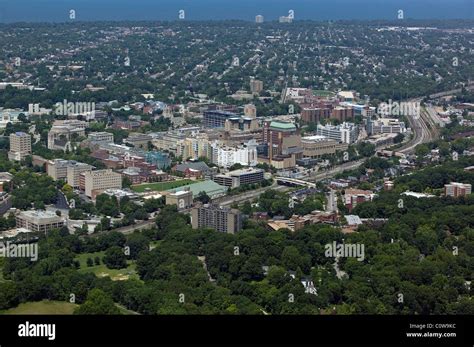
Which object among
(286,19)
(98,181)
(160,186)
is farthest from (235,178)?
(286,19)

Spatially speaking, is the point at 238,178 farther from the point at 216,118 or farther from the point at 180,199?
the point at 216,118

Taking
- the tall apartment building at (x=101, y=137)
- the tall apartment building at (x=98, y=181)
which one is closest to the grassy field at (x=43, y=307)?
the tall apartment building at (x=98, y=181)

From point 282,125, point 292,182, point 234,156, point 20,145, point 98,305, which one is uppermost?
point 98,305

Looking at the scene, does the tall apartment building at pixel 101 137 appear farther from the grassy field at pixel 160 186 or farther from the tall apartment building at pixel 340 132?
the tall apartment building at pixel 340 132

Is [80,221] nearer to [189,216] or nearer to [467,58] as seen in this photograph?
[189,216]

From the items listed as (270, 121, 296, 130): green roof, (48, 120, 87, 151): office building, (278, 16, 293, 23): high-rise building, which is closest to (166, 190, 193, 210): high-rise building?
(48, 120, 87, 151): office building

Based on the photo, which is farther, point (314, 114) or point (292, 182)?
point (314, 114)

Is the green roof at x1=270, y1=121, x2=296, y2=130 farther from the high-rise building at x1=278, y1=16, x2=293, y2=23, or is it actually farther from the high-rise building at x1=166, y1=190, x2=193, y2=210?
the high-rise building at x1=278, y1=16, x2=293, y2=23
